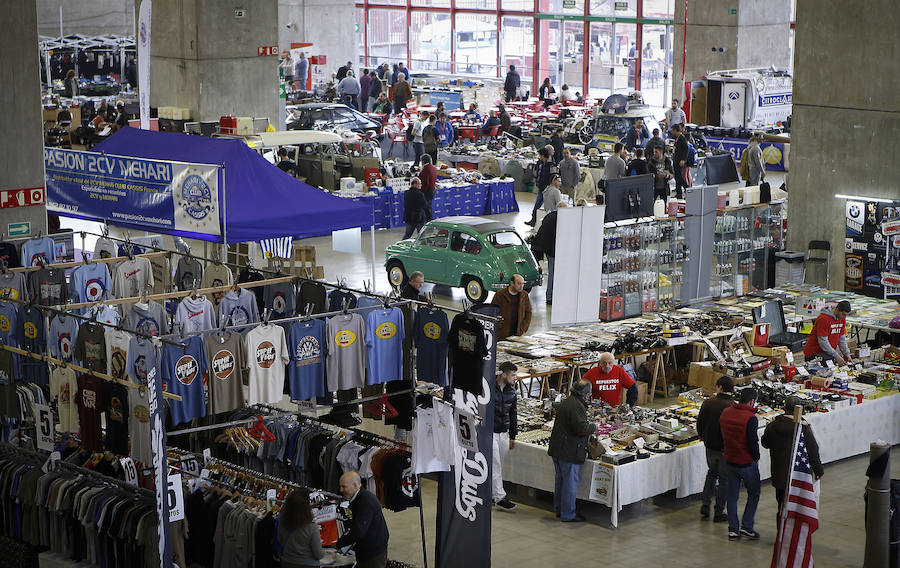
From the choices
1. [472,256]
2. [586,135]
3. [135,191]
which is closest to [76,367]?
[135,191]

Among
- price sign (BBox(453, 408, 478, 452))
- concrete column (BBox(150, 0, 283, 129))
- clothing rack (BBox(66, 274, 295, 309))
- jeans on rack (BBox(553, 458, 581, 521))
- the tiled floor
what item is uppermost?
concrete column (BBox(150, 0, 283, 129))

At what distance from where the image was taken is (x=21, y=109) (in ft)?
51.4

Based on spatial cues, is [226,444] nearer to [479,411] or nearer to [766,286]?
[479,411]

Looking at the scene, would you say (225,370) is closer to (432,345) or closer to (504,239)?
(432,345)

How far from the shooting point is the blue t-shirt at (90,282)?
13.3 m

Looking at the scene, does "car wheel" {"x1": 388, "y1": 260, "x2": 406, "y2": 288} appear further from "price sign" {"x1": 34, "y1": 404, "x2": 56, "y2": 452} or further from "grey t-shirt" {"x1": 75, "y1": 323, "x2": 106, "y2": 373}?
"grey t-shirt" {"x1": 75, "y1": 323, "x2": 106, "y2": 373}

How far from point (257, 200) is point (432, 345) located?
4.42 metres

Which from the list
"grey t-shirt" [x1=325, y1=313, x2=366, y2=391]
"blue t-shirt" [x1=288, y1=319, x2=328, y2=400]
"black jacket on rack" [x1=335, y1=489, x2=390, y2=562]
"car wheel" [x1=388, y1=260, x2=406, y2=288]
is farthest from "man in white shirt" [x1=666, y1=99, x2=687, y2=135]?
"black jacket on rack" [x1=335, y1=489, x2=390, y2=562]

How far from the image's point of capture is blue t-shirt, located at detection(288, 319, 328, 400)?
10430mm

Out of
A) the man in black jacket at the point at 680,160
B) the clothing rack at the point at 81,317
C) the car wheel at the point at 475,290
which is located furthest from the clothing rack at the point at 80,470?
the man in black jacket at the point at 680,160

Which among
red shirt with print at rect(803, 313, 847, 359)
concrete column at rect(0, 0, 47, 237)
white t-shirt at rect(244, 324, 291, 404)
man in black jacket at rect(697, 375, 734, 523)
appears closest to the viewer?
white t-shirt at rect(244, 324, 291, 404)

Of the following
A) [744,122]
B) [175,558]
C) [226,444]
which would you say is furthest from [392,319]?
[744,122]

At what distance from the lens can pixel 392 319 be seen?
10.7 m

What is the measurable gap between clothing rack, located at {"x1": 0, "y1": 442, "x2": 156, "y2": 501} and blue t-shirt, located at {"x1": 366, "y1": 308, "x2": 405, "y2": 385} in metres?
2.02
